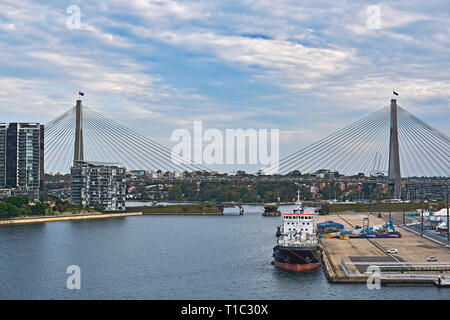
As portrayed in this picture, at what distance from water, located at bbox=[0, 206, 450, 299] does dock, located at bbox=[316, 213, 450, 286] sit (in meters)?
1.31

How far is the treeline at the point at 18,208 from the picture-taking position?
323 ft

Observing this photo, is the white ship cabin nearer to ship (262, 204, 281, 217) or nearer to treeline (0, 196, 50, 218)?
treeline (0, 196, 50, 218)

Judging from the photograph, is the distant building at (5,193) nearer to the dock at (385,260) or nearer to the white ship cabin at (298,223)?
the dock at (385,260)

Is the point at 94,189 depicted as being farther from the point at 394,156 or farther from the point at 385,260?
the point at 385,260

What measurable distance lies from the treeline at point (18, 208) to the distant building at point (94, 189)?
51.8 ft

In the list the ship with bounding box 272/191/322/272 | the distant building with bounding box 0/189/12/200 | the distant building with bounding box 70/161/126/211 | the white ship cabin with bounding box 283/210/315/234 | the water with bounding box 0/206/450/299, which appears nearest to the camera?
the water with bounding box 0/206/450/299

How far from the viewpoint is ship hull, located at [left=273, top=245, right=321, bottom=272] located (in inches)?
1940

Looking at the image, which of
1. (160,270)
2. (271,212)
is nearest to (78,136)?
(271,212)

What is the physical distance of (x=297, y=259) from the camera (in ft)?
163

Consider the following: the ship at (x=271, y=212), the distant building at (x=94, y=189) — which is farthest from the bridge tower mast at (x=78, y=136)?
the ship at (x=271, y=212)

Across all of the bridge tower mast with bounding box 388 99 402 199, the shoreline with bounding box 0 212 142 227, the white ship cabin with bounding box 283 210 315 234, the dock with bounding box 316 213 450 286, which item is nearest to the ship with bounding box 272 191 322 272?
the dock with bounding box 316 213 450 286

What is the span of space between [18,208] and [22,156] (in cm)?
3211
